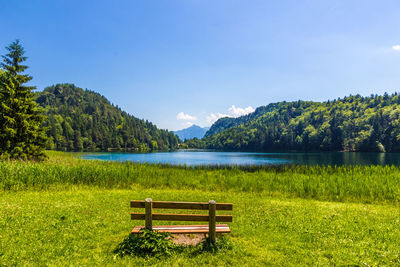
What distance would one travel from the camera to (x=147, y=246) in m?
7.34

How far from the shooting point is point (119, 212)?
12445 millimetres

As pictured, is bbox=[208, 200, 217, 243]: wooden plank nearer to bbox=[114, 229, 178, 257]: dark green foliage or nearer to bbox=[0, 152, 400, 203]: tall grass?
bbox=[114, 229, 178, 257]: dark green foliage

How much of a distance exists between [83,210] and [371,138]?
162 m

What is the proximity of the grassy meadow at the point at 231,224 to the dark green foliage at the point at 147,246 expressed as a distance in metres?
0.33

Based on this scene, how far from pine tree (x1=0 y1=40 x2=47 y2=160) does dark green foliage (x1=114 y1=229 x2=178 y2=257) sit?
3074 centimetres

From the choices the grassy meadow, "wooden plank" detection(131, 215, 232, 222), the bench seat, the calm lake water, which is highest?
"wooden plank" detection(131, 215, 232, 222)

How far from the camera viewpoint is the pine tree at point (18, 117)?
30891 mm

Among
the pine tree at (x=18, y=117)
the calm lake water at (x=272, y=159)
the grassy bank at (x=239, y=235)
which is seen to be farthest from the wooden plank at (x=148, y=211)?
the calm lake water at (x=272, y=159)

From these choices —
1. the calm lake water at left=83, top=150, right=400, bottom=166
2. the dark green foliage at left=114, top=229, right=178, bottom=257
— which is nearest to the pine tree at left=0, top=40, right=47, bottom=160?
the calm lake water at left=83, top=150, right=400, bottom=166

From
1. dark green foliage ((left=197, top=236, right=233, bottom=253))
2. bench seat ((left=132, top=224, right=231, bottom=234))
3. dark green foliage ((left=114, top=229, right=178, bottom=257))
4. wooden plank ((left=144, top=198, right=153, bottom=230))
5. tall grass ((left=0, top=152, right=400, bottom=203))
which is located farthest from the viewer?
tall grass ((left=0, top=152, right=400, bottom=203))

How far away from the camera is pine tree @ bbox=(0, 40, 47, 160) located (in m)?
30.9

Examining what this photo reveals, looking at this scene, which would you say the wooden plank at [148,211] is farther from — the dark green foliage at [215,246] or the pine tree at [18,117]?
the pine tree at [18,117]

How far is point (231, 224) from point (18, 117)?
1366 inches

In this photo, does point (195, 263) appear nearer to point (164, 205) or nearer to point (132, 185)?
point (164, 205)
